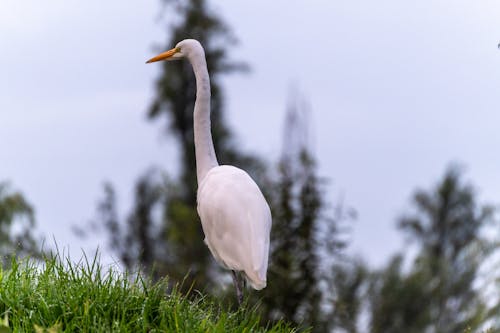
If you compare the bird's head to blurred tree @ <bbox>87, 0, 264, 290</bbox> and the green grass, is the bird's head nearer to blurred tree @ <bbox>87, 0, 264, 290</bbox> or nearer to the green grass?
the green grass

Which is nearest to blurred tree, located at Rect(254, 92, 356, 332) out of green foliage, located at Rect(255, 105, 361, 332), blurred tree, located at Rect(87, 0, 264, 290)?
green foliage, located at Rect(255, 105, 361, 332)

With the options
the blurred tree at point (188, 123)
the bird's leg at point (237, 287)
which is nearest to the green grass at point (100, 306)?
the bird's leg at point (237, 287)

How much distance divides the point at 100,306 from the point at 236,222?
45.6 inches

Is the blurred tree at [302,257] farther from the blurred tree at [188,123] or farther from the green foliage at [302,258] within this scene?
the blurred tree at [188,123]

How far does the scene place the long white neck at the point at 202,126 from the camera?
657 centimetres

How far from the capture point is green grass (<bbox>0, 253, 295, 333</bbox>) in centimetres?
526

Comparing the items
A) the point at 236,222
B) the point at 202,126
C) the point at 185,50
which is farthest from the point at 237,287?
the point at 185,50

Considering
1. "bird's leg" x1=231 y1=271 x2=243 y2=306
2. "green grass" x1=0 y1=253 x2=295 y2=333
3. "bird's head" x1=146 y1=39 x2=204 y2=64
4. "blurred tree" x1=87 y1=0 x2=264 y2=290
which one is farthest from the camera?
"blurred tree" x1=87 y1=0 x2=264 y2=290

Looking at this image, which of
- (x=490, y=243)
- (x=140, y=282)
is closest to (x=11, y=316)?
(x=140, y=282)

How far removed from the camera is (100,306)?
543cm

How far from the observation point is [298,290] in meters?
12.0

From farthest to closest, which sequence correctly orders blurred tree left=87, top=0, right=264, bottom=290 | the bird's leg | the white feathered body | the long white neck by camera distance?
blurred tree left=87, top=0, right=264, bottom=290 → the long white neck → the bird's leg → the white feathered body

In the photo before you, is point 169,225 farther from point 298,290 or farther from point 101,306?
point 101,306

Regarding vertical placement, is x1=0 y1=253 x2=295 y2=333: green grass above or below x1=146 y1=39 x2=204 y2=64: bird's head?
below
